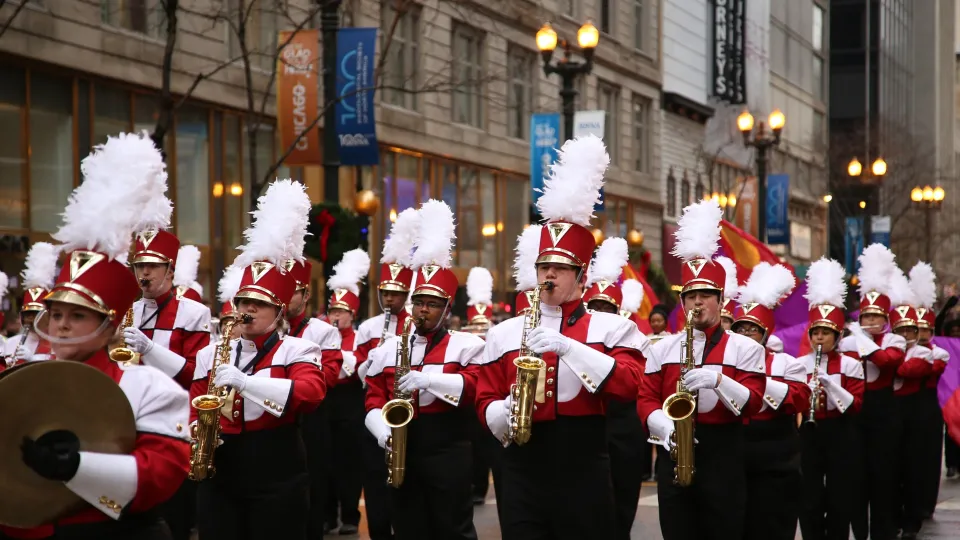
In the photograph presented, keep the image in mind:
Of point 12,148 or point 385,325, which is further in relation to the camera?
point 12,148

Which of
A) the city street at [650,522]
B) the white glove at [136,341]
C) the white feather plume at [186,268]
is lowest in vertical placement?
the city street at [650,522]

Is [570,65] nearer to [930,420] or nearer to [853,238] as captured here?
[930,420]

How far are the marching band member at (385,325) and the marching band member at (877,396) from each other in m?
3.92

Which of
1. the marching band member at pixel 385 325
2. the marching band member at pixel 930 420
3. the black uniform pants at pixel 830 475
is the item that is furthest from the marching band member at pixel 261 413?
the marching band member at pixel 930 420

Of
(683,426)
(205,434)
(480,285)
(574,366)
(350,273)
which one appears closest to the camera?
(574,366)

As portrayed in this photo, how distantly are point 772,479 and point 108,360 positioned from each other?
215 inches

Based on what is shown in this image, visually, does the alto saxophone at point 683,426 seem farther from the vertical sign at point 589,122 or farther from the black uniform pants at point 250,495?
the vertical sign at point 589,122

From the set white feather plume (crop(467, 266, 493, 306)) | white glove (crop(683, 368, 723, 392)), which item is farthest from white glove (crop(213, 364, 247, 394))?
white feather plume (crop(467, 266, 493, 306))

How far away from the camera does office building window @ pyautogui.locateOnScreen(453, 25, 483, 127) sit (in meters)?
32.7

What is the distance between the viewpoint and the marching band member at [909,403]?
45.5 feet

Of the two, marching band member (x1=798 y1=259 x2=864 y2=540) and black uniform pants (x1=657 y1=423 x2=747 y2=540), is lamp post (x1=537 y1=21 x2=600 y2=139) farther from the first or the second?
black uniform pants (x1=657 y1=423 x2=747 y2=540)

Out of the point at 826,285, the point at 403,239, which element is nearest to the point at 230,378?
the point at 403,239

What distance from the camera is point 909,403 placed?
47.0 feet

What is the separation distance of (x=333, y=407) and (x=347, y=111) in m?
8.12
